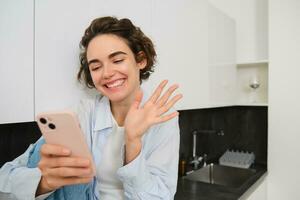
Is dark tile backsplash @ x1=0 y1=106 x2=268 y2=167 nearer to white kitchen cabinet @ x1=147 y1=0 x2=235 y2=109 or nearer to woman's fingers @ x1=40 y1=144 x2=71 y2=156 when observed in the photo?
white kitchen cabinet @ x1=147 y1=0 x2=235 y2=109

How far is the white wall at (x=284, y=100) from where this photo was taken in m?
→ 1.80

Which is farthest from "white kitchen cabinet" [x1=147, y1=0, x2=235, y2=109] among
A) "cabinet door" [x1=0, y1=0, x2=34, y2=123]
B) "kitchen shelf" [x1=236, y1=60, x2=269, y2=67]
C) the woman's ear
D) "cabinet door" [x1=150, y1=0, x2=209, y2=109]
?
"cabinet door" [x1=0, y1=0, x2=34, y2=123]

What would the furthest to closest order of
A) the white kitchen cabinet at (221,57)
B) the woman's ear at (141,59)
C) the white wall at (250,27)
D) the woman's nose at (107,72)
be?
the white wall at (250,27)
the white kitchen cabinet at (221,57)
the woman's ear at (141,59)
the woman's nose at (107,72)

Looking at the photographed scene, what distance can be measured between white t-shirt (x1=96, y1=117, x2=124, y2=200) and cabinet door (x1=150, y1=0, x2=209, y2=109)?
1.16 ft

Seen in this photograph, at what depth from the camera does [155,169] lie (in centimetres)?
82

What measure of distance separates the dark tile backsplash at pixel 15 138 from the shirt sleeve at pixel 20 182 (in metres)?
0.27

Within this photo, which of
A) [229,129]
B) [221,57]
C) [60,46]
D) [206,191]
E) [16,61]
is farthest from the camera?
[229,129]

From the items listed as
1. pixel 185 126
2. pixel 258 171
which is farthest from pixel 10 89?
pixel 258 171

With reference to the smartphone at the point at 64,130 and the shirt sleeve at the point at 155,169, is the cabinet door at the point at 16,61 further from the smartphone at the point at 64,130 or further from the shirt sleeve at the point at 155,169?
the shirt sleeve at the point at 155,169

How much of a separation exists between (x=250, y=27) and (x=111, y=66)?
1.81 m

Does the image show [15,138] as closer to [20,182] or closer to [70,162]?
[20,182]

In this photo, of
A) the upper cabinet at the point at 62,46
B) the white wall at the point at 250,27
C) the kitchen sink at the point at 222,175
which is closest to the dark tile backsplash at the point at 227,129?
the kitchen sink at the point at 222,175

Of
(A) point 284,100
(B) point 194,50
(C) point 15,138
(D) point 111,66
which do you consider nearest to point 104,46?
(D) point 111,66

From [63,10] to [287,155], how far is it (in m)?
1.86
